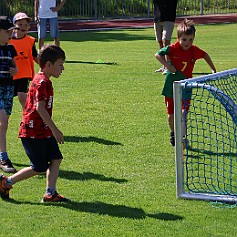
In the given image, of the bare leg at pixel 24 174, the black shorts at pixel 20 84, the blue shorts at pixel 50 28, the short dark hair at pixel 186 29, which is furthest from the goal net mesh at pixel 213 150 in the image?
the blue shorts at pixel 50 28

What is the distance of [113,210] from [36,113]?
1.17 m

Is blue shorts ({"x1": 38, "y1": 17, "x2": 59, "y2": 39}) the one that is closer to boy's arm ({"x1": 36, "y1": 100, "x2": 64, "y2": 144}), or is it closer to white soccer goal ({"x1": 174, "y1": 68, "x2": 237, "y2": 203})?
white soccer goal ({"x1": 174, "y1": 68, "x2": 237, "y2": 203})

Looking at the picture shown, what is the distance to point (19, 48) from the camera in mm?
9742

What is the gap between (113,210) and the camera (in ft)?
23.7

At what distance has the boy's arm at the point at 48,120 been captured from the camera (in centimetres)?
709

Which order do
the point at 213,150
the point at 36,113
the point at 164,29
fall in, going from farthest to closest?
the point at 164,29
the point at 213,150
the point at 36,113

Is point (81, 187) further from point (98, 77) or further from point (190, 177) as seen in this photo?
point (98, 77)

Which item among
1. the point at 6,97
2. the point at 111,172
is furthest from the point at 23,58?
the point at 111,172

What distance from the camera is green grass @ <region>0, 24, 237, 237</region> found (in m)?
6.80

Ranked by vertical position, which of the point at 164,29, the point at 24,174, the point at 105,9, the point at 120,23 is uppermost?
the point at 164,29

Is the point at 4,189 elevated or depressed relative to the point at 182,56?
depressed

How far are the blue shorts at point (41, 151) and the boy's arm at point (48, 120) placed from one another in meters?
0.31

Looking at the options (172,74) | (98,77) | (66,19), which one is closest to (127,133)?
(172,74)

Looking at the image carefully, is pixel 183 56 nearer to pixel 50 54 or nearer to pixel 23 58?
pixel 23 58
